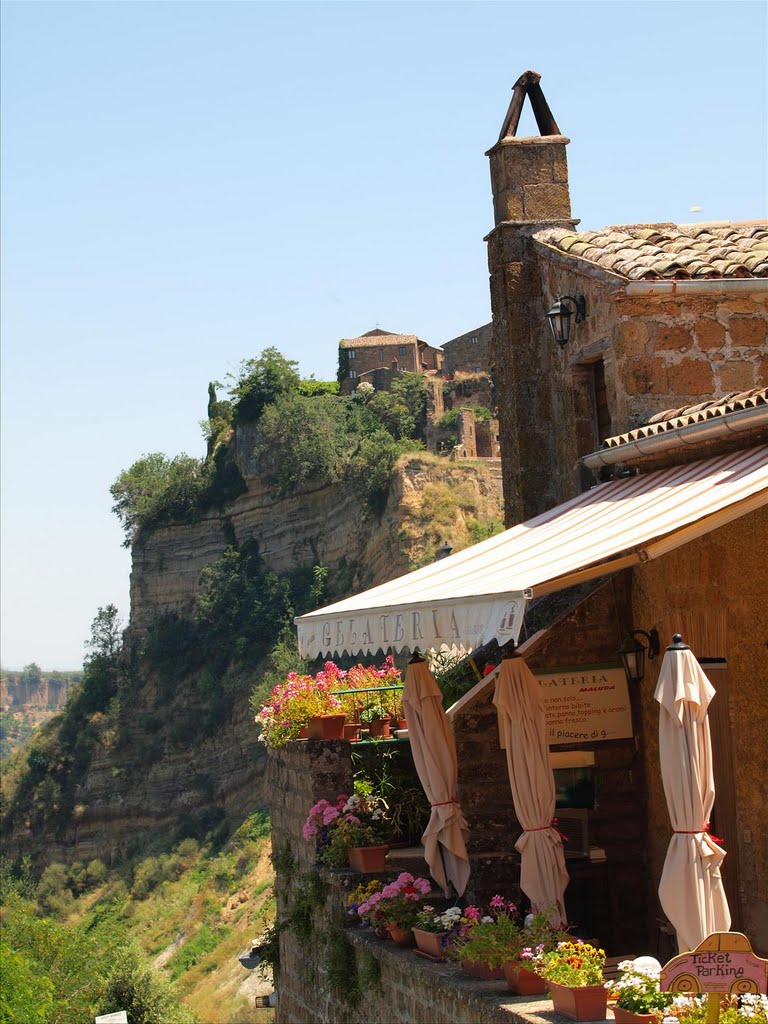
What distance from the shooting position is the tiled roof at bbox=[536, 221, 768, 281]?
11039mm

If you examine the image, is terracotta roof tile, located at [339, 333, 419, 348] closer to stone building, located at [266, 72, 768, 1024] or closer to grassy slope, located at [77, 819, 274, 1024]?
grassy slope, located at [77, 819, 274, 1024]

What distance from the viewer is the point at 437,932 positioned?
832cm

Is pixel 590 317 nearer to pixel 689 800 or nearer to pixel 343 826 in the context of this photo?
pixel 343 826

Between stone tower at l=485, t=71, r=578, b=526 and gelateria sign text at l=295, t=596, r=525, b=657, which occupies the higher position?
stone tower at l=485, t=71, r=578, b=526

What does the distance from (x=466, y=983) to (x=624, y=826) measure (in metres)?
2.74

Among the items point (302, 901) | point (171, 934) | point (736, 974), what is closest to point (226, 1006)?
point (171, 934)

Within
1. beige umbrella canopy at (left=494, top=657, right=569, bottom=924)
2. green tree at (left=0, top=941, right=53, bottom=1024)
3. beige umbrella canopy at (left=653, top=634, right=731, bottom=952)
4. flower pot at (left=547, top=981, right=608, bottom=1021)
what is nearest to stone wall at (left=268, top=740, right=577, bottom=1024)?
flower pot at (left=547, top=981, right=608, bottom=1021)

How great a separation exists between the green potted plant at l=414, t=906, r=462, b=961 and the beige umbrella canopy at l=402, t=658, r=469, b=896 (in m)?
0.54

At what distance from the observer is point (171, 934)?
48.6 m

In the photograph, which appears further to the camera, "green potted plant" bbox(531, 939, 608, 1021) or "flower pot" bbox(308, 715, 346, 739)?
"flower pot" bbox(308, 715, 346, 739)

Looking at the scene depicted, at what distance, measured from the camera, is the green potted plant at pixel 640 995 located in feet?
18.8

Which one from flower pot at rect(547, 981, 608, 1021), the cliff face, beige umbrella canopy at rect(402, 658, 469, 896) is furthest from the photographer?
the cliff face

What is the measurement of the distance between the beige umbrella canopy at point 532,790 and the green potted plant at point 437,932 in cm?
50

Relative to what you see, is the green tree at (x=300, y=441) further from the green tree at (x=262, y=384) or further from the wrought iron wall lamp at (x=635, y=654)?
the wrought iron wall lamp at (x=635, y=654)
